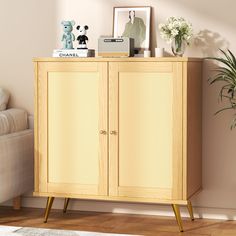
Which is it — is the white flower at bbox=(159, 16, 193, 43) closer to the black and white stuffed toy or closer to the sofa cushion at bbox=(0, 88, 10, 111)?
the black and white stuffed toy

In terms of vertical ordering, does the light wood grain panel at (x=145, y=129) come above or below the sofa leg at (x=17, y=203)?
above

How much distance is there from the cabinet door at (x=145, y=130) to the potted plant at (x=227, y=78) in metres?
0.39

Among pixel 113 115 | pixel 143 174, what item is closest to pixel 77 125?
pixel 113 115

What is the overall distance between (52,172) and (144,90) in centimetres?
84

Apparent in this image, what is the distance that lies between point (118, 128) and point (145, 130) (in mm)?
177

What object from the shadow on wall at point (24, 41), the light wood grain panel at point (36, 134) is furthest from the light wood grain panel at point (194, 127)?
the shadow on wall at point (24, 41)

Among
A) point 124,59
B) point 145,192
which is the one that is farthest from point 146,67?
point 145,192

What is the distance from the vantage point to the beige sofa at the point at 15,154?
4.50 m

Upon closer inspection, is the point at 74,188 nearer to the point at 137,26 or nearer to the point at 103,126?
the point at 103,126

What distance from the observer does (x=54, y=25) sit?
490 centimetres

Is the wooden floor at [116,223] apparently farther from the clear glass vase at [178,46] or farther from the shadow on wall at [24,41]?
the clear glass vase at [178,46]

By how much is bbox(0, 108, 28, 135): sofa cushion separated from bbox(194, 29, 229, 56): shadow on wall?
53.4 inches

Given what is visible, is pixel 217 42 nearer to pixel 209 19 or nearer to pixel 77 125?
pixel 209 19

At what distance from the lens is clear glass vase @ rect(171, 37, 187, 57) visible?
4.50 meters
